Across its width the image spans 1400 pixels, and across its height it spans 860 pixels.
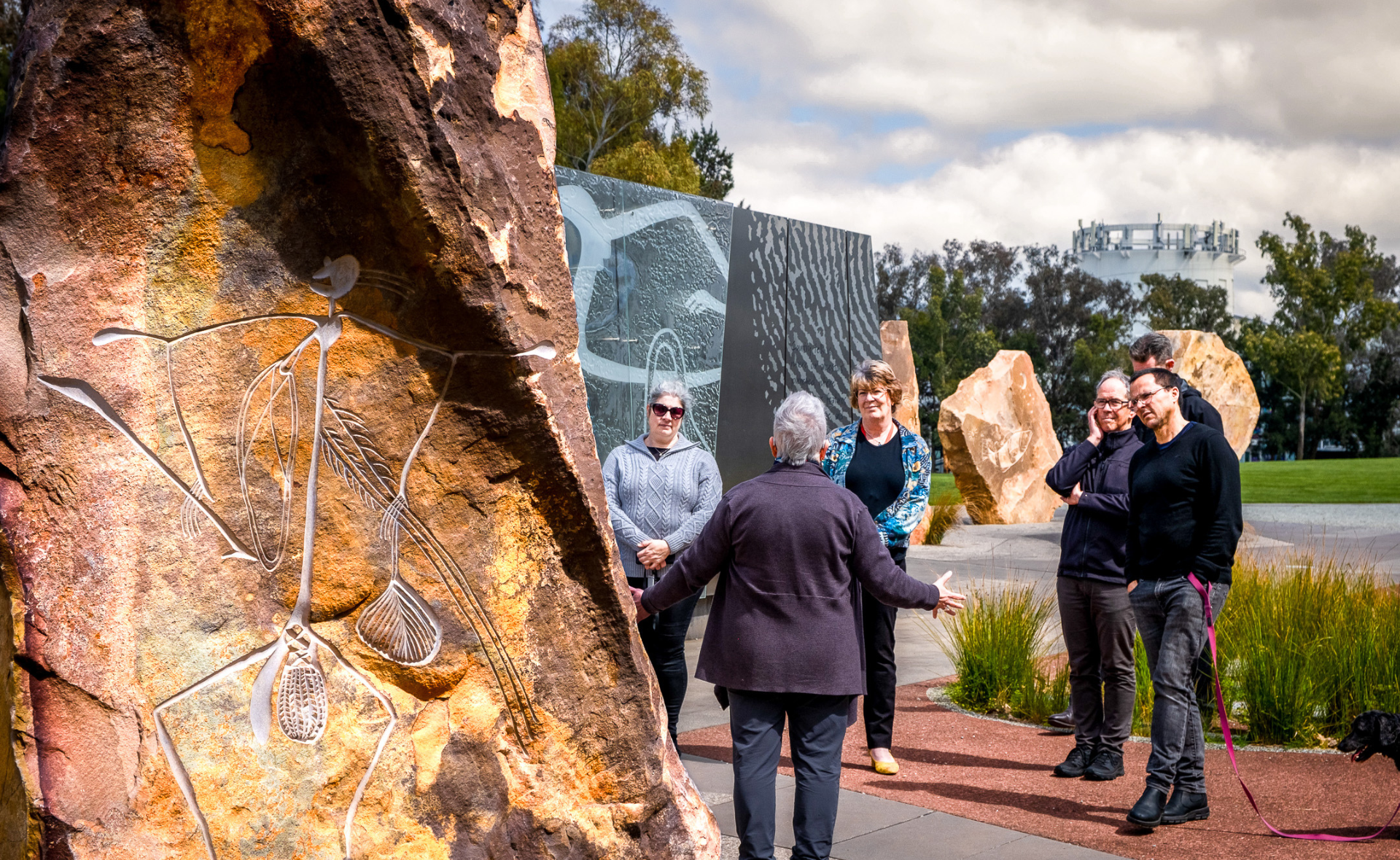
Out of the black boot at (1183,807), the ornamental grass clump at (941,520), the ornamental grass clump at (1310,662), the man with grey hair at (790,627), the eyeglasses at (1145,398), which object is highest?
the eyeglasses at (1145,398)

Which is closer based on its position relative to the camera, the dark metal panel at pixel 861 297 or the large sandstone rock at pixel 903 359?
the dark metal panel at pixel 861 297

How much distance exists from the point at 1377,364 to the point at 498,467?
143 feet

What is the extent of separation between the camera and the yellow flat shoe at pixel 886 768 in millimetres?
5227

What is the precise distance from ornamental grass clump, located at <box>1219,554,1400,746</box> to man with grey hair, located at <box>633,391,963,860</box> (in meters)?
3.15

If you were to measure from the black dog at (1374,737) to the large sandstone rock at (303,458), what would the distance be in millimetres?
2773

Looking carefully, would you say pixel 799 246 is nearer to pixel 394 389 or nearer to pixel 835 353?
pixel 835 353

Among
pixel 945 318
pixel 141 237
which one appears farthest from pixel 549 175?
pixel 945 318

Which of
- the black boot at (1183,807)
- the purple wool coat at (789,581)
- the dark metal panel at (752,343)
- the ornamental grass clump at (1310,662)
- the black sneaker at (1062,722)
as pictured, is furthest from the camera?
the dark metal panel at (752,343)

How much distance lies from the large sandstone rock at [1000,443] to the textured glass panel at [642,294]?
27.1ft

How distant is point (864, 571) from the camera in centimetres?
365

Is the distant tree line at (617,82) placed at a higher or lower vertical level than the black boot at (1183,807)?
higher

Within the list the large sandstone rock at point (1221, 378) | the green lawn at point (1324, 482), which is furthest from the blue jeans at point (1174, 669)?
the green lawn at point (1324, 482)

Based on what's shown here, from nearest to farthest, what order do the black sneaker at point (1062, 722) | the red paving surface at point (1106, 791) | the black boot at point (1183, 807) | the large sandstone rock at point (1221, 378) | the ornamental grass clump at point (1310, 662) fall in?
the red paving surface at point (1106, 791)
the black boot at point (1183, 807)
the ornamental grass clump at point (1310, 662)
the black sneaker at point (1062, 722)
the large sandstone rock at point (1221, 378)

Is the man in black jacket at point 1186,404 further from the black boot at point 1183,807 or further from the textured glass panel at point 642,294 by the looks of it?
the textured glass panel at point 642,294
